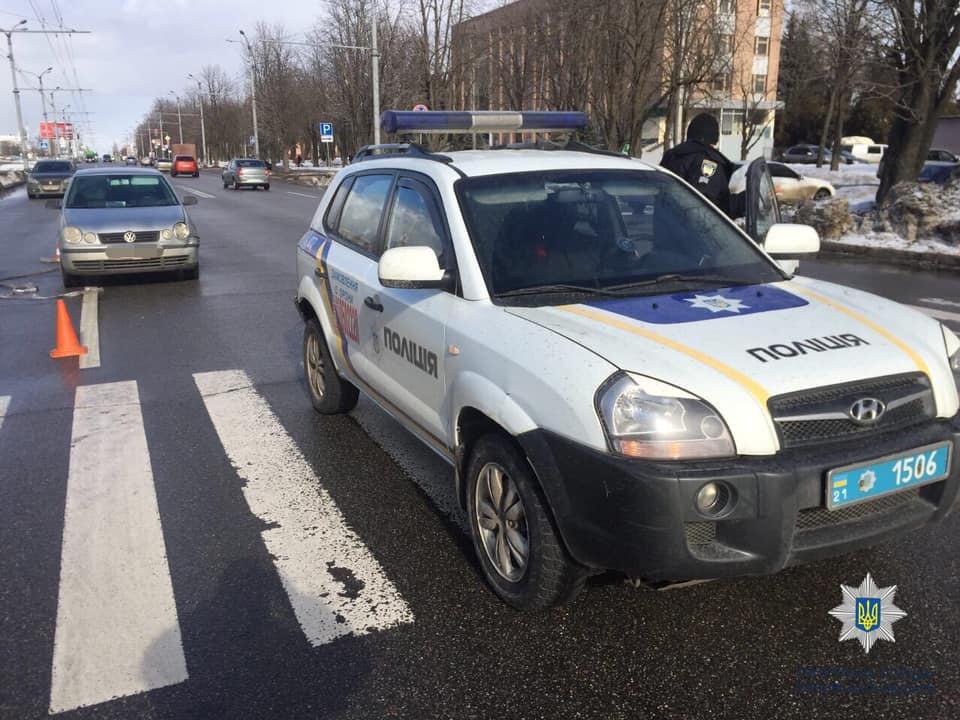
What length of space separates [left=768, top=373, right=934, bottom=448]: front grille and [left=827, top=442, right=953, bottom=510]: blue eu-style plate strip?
0.11 metres

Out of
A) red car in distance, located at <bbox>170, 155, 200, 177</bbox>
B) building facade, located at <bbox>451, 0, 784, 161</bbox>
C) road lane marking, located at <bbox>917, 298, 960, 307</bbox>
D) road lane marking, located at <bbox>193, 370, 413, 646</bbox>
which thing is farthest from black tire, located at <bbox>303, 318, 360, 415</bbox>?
red car in distance, located at <bbox>170, 155, 200, 177</bbox>

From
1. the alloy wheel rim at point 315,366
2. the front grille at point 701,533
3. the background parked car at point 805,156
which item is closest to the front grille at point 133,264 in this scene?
the alloy wheel rim at point 315,366

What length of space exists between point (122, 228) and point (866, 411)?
1085 centimetres

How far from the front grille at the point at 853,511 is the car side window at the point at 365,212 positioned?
2.68m

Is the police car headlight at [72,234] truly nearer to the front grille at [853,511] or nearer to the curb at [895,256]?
the front grille at [853,511]

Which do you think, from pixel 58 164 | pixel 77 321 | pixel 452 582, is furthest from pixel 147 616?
pixel 58 164

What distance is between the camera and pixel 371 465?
5016mm

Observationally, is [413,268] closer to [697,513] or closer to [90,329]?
[697,513]

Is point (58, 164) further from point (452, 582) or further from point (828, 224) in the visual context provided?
point (452, 582)

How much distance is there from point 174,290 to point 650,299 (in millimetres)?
9484

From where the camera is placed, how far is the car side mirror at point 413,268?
143 inches

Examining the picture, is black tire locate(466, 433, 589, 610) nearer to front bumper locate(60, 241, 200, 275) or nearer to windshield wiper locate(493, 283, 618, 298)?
windshield wiper locate(493, 283, 618, 298)

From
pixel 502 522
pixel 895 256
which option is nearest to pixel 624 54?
pixel 895 256

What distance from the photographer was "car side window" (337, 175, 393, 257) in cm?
476
